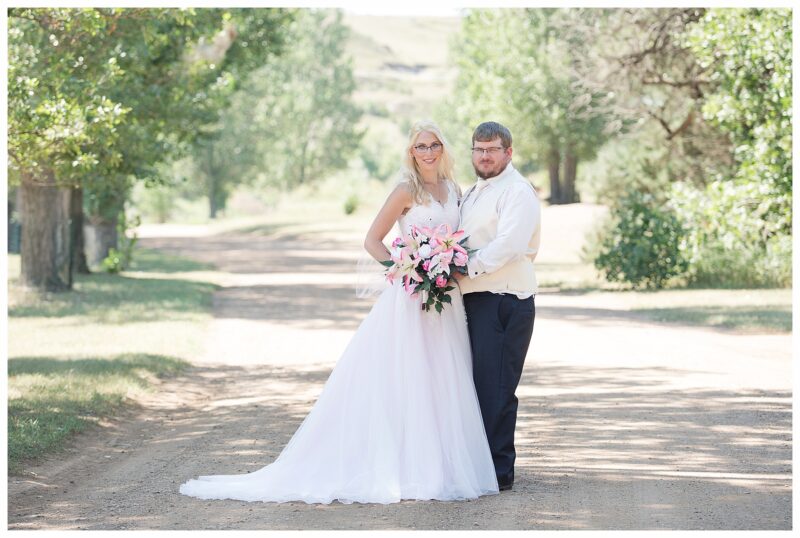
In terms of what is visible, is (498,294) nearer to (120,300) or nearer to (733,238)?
(120,300)

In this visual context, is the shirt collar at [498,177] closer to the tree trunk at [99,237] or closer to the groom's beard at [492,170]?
the groom's beard at [492,170]

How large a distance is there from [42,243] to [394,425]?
629 inches

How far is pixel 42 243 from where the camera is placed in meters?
21.9

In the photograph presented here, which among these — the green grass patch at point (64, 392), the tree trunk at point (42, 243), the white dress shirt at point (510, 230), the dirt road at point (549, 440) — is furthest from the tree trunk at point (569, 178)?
the white dress shirt at point (510, 230)

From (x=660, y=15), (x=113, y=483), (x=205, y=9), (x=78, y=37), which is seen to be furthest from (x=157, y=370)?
(x=660, y=15)

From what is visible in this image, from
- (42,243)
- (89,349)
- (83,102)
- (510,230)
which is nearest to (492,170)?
(510,230)

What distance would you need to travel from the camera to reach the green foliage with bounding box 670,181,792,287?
74.1 feet

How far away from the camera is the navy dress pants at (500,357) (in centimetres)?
740

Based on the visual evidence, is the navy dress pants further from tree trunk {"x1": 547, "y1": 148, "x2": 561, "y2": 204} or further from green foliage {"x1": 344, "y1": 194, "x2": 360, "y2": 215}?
green foliage {"x1": 344, "y1": 194, "x2": 360, "y2": 215}

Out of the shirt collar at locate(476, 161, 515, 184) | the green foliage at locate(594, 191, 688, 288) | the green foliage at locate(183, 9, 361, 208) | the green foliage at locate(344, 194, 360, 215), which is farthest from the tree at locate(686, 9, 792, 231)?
the green foliage at locate(183, 9, 361, 208)

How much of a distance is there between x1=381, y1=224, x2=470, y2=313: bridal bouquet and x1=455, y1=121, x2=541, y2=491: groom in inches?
4.5

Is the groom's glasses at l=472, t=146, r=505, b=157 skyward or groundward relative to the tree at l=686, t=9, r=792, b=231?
groundward

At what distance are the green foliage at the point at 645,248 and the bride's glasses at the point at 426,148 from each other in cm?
1606

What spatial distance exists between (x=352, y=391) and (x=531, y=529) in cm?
173
